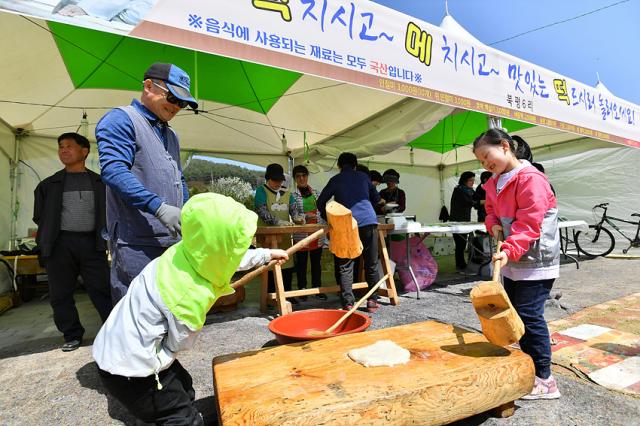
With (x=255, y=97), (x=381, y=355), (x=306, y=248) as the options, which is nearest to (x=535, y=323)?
(x=381, y=355)

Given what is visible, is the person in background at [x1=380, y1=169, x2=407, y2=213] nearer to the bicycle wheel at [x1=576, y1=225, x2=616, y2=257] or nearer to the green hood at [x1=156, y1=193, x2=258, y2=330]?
the bicycle wheel at [x1=576, y1=225, x2=616, y2=257]

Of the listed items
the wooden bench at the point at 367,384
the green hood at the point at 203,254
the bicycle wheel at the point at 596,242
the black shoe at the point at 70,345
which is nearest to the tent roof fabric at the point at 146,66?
the black shoe at the point at 70,345

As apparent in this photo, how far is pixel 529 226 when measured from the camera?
5.71ft

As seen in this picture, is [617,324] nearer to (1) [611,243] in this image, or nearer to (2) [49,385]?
(2) [49,385]

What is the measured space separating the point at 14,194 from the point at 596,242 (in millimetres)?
10625

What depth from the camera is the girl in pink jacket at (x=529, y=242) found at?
68.4 inches

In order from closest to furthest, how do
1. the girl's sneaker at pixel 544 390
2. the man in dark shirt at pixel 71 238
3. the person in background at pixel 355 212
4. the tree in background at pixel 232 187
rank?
the girl's sneaker at pixel 544 390, the man in dark shirt at pixel 71 238, the person in background at pixel 355 212, the tree in background at pixel 232 187

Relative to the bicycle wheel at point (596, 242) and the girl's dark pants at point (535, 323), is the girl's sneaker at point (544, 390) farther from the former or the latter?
the bicycle wheel at point (596, 242)

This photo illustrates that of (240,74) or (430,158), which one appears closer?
(240,74)

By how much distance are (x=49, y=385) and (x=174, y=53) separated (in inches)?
148

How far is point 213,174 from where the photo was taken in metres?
6.91

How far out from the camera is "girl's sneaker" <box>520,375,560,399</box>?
1.78 m

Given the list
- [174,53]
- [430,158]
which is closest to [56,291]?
[174,53]

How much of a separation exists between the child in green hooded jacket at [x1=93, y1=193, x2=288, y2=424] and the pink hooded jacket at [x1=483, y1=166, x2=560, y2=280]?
4.30 feet
